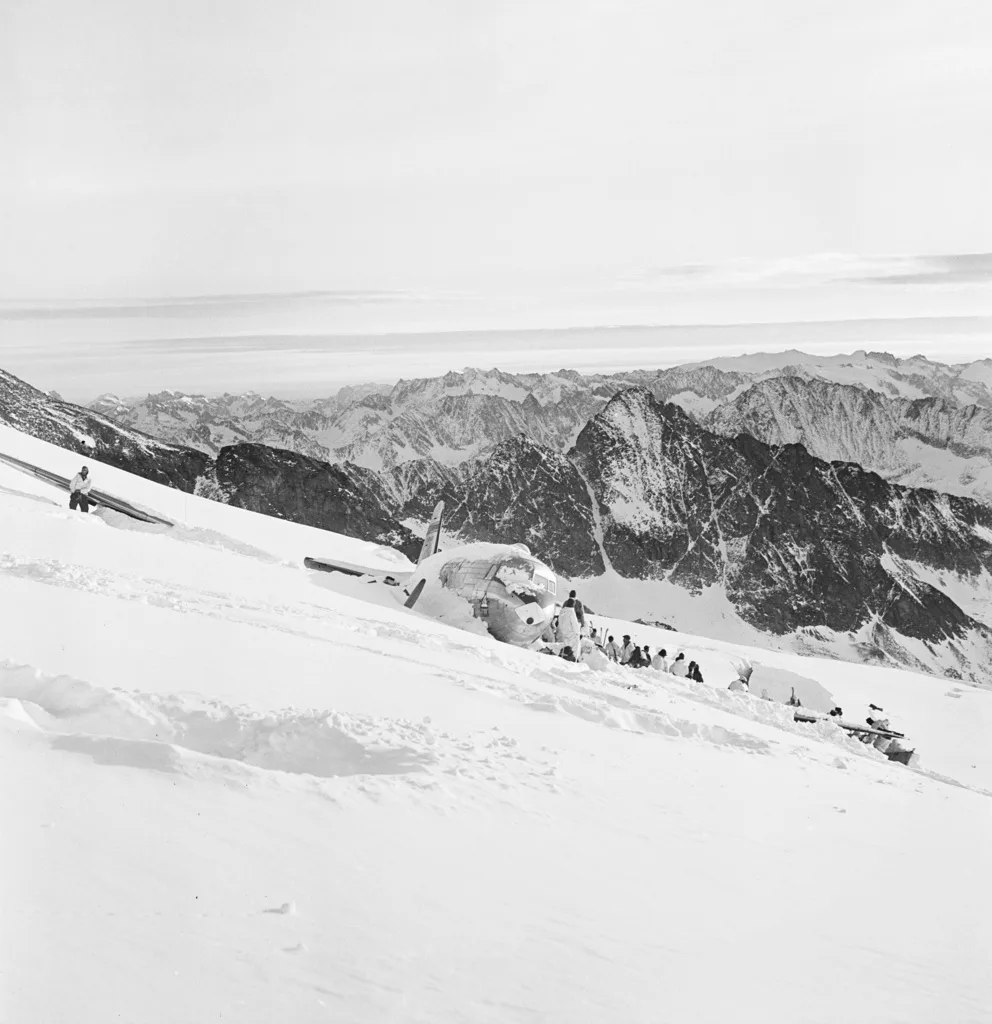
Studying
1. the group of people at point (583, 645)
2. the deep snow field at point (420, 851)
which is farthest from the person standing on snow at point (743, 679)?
the deep snow field at point (420, 851)

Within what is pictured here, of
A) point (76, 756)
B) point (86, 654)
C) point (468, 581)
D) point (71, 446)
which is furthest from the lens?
point (71, 446)

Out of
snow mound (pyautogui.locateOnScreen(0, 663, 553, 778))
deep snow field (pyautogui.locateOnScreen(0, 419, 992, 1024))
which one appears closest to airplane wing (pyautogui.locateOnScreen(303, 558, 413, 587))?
deep snow field (pyautogui.locateOnScreen(0, 419, 992, 1024))

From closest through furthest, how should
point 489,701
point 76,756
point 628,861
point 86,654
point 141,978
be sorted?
point 141,978
point 76,756
point 628,861
point 86,654
point 489,701

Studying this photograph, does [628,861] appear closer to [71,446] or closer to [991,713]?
[991,713]

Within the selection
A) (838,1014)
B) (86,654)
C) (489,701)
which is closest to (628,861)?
(838,1014)

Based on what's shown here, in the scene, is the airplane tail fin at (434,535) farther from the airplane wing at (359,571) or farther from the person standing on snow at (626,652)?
the person standing on snow at (626,652)

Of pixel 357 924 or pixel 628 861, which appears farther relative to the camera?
pixel 628 861

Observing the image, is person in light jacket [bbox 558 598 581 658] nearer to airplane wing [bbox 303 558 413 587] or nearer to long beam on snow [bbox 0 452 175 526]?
airplane wing [bbox 303 558 413 587]

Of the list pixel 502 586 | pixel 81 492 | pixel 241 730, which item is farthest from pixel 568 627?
pixel 81 492
